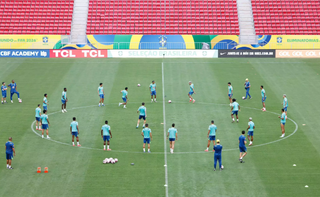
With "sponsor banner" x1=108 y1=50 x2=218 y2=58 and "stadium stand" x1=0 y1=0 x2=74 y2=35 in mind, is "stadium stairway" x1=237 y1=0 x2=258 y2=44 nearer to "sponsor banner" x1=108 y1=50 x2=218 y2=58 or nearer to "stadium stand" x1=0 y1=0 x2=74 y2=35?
"sponsor banner" x1=108 y1=50 x2=218 y2=58

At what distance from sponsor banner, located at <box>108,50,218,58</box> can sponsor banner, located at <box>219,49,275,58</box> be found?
1020mm

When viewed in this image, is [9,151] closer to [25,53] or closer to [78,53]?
[78,53]

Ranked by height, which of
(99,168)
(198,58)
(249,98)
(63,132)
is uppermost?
(198,58)

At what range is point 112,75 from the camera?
43.1 metres

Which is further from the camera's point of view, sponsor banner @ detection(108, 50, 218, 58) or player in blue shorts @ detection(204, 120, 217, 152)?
sponsor banner @ detection(108, 50, 218, 58)

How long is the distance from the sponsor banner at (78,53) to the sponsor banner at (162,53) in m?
1.00

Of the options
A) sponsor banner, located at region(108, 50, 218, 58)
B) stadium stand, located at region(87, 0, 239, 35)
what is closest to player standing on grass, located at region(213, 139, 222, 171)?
sponsor banner, located at region(108, 50, 218, 58)

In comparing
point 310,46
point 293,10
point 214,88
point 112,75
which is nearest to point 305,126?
point 214,88

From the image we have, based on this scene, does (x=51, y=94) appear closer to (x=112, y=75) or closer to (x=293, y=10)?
(x=112, y=75)

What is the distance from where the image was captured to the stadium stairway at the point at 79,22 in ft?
178

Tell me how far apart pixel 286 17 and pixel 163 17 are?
16.3m

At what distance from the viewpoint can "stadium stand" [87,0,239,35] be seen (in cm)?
5656

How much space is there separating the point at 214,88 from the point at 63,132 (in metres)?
15.7

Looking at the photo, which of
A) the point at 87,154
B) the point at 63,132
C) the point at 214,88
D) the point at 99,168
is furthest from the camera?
the point at 214,88
